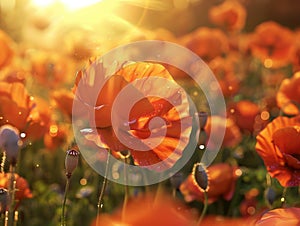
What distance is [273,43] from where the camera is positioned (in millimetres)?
3721

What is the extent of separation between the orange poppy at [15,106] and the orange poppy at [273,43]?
7.29 feet

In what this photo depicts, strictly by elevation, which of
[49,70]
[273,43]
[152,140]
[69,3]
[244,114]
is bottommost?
[152,140]

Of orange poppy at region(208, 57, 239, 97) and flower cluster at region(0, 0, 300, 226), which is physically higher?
orange poppy at region(208, 57, 239, 97)

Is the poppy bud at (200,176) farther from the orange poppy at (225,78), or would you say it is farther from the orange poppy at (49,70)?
the orange poppy at (49,70)

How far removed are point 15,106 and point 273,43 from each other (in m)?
2.34

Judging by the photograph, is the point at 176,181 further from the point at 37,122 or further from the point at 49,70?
the point at 49,70

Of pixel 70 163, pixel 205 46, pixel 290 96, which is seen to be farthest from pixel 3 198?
pixel 205 46

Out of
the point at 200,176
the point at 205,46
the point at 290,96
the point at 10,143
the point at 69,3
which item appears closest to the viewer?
the point at 10,143

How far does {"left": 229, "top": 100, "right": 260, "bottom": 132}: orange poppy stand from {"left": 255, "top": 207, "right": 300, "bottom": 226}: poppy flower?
Answer: 1499mm

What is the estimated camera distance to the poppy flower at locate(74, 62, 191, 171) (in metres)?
1.29

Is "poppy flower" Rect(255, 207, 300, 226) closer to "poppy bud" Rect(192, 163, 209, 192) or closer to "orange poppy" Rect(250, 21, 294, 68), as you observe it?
"poppy bud" Rect(192, 163, 209, 192)

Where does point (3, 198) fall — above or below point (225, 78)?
below

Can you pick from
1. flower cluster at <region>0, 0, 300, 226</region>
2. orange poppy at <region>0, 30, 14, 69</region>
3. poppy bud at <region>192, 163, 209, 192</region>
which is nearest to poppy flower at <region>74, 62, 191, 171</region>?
flower cluster at <region>0, 0, 300, 226</region>

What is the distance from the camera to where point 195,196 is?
1968 millimetres
